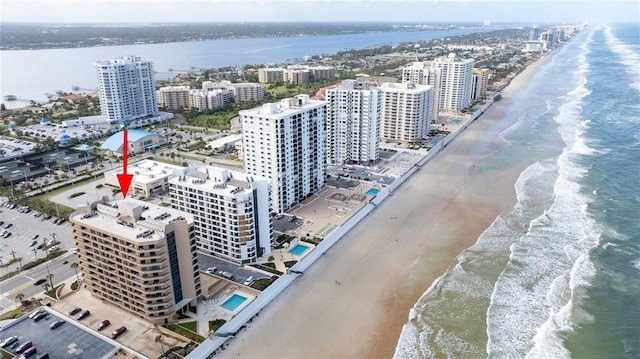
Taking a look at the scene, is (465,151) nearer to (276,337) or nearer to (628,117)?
(628,117)

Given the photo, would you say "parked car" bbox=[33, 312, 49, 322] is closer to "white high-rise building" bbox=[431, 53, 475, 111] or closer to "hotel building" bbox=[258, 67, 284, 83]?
"white high-rise building" bbox=[431, 53, 475, 111]

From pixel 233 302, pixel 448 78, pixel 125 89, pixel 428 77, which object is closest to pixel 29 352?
pixel 233 302

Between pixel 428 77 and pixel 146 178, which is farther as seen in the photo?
pixel 428 77

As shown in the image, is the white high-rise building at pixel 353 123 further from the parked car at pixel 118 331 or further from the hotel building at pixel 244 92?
the hotel building at pixel 244 92

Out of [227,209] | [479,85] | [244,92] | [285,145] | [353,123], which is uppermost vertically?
[285,145]

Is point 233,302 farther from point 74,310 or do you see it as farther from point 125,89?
point 125,89

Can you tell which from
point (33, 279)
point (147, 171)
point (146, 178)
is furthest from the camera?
point (147, 171)

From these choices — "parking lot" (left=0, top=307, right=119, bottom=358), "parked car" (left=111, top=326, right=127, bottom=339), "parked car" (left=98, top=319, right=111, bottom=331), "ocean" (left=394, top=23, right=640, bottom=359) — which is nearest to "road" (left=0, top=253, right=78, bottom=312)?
"parking lot" (left=0, top=307, right=119, bottom=358)
